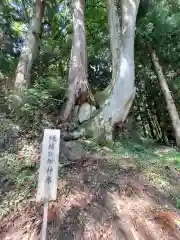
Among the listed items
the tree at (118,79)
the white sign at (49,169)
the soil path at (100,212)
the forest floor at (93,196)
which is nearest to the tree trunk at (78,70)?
the tree at (118,79)

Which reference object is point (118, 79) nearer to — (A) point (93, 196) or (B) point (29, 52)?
(B) point (29, 52)

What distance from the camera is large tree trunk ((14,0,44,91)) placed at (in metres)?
8.57

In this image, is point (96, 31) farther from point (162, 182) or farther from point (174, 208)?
point (174, 208)

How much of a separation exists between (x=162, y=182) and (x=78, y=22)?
5.31m

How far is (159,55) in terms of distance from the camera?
34.4 feet

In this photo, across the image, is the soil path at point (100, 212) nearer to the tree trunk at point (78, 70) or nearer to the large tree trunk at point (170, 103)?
the tree trunk at point (78, 70)

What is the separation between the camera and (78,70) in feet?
26.4

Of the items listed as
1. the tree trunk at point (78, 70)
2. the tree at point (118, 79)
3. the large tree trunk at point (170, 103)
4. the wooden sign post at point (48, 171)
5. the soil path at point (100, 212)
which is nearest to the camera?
the wooden sign post at point (48, 171)

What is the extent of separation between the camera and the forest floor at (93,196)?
427 cm

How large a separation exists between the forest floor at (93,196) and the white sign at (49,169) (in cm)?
75

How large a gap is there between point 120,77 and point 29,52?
307 cm

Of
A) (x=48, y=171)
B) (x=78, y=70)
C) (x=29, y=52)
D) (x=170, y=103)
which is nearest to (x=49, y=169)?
(x=48, y=171)

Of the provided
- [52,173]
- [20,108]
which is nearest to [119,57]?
[20,108]

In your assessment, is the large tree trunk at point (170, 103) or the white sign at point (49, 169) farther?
the large tree trunk at point (170, 103)
